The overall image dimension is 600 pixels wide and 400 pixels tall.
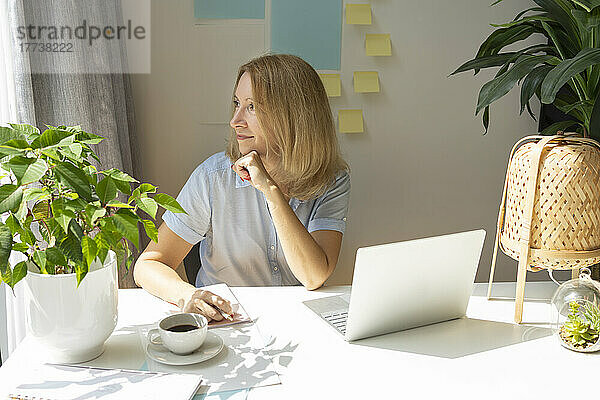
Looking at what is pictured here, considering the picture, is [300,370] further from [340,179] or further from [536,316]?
[340,179]

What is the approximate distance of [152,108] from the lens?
7.36ft

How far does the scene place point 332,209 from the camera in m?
1.82

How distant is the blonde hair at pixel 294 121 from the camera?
1747 millimetres

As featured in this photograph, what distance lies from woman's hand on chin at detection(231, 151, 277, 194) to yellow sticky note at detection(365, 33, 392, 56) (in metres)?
0.86

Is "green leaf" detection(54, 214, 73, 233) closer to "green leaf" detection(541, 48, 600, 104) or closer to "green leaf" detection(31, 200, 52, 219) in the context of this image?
"green leaf" detection(31, 200, 52, 219)

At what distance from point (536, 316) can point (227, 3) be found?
145cm

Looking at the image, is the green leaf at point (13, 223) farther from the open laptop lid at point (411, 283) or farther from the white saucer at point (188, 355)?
the open laptop lid at point (411, 283)

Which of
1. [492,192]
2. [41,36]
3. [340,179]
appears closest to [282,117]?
[340,179]

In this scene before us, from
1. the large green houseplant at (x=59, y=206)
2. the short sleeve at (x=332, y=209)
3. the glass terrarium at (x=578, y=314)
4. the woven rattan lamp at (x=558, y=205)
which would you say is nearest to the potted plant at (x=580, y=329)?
the glass terrarium at (x=578, y=314)

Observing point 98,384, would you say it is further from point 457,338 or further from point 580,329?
point 580,329

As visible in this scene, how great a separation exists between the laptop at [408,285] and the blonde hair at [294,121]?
51cm

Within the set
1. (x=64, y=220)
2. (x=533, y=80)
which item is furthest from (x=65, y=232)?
(x=533, y=80)

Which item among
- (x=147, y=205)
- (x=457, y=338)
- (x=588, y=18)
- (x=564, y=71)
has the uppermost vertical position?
(x=588, y=18)

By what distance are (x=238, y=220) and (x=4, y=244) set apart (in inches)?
36.7
